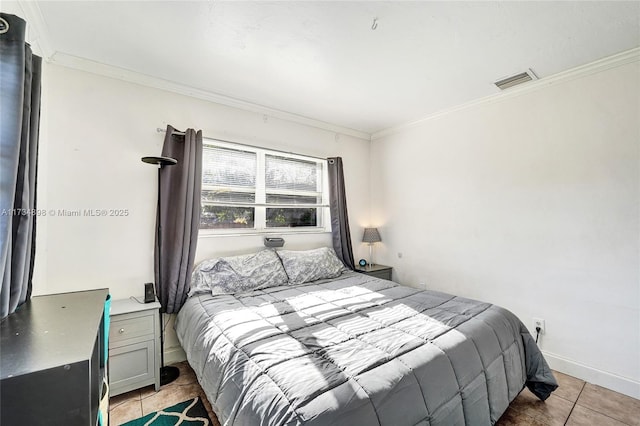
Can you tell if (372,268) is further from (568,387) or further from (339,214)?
(568,387)

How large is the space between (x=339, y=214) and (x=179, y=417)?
2511 mm

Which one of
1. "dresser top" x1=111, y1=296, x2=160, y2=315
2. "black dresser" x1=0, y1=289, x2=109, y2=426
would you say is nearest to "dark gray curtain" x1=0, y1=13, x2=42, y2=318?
"black dresser" x1=0, y1=289, x2=109, y2=426

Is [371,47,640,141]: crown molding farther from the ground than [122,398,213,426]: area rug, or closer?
farther from the ground

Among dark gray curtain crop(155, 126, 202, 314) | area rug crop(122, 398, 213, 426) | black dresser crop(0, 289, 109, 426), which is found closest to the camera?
black dresser crop(0, 289, 109, 426)

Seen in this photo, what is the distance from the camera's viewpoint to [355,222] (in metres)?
3.92

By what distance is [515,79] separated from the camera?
8.04 ft

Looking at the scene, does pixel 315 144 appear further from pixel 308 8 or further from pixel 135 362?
pixel 135 362

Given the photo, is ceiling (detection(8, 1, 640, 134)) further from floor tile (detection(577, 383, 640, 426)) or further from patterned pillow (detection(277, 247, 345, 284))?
floor tile (detection(577, 383, 640, 426))

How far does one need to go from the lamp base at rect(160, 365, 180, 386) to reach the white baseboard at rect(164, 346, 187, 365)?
0.08 m

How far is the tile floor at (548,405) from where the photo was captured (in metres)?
1.79

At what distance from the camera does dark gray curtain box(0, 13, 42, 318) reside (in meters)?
1.10

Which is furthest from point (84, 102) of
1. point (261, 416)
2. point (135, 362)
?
point (261, 416)

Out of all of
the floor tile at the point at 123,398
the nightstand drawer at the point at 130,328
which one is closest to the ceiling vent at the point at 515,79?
the nightstand drawer at the point at 130,328

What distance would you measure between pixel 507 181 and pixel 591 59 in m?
1.10
